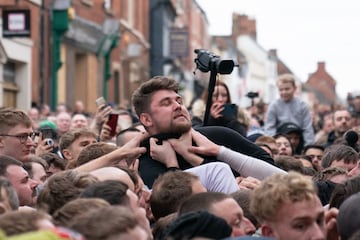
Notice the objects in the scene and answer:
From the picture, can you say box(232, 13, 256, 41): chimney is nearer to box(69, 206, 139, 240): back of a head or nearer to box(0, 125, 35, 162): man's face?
box(0, 125, 35, 162): man's face

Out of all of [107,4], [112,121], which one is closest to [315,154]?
[112,121]

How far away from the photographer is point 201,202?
648 cm

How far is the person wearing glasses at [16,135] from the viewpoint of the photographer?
9.59 m

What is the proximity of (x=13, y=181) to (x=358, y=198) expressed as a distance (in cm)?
234

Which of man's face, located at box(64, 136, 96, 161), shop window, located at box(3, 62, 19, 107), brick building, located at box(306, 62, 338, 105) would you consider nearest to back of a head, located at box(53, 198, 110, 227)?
man's face, located at box(64, 136, 96, 161)

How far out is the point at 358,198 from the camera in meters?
6.31

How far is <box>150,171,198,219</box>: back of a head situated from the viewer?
725 centimetres

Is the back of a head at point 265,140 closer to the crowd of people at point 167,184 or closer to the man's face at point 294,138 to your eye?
the crowd of people at point 167,184

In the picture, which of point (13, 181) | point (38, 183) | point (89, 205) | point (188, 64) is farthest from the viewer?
point (188, 64)

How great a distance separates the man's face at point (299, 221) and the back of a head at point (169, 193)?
1.17 metres

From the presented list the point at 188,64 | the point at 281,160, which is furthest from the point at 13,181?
the point at 188,64

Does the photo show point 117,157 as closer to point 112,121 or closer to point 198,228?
point 198,228

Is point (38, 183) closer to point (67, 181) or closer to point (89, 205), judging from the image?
point (67, 181)

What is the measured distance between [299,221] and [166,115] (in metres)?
2.58
